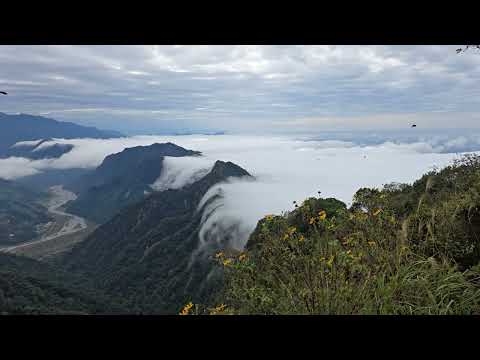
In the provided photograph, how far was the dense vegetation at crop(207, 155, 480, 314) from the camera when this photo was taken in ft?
7.87

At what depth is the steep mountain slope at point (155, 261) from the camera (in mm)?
113000

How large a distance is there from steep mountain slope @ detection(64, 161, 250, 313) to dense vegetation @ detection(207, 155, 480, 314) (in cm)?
8558

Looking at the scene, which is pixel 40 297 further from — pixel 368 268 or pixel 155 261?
pixel 368 268

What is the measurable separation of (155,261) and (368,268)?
15175 centimetres

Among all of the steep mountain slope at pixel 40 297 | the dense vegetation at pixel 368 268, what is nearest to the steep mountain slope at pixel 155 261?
the steep mountain slope at pixel 40 297

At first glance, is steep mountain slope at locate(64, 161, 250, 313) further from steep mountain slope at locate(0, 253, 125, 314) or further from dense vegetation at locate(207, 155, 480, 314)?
dense vegetation at locate(207, 155, 480, 314)

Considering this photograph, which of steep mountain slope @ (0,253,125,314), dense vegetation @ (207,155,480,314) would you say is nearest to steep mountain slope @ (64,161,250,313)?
steep mountain slope @ (0,253,125,314)

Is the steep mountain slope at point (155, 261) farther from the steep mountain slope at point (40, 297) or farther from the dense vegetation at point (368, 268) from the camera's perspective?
the dense vegetation at point (368, 268)

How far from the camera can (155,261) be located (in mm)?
146375

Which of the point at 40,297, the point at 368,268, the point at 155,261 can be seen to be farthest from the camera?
the point at 155,261

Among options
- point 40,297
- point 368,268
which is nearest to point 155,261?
point 40,297
